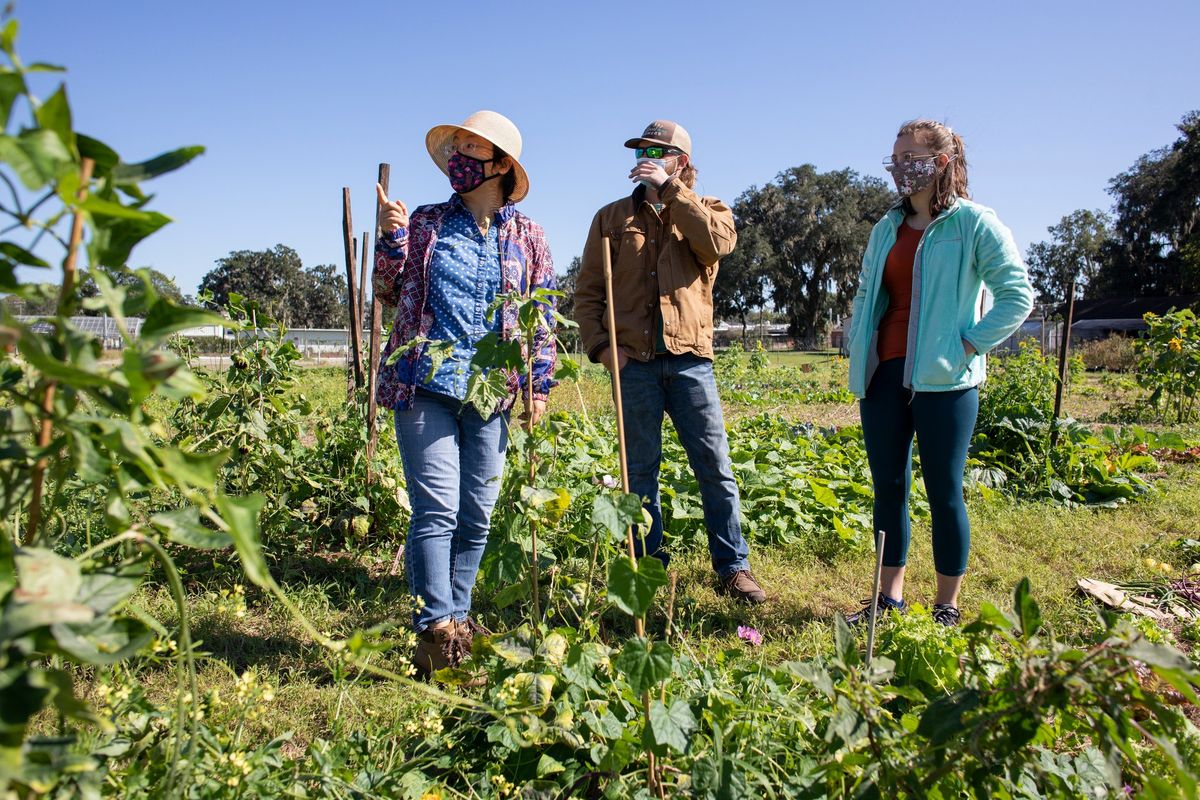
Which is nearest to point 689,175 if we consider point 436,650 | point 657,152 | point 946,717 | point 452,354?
point 657,152

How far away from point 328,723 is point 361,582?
48.7 inches

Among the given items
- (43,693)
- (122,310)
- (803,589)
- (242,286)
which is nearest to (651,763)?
(43,693)

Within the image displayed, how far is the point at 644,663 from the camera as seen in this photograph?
1.33 m

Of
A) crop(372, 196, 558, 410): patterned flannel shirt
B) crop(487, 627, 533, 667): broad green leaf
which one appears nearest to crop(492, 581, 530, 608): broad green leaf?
crop(487, 627, 533, 667): broad green leaf

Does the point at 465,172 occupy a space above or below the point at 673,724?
above

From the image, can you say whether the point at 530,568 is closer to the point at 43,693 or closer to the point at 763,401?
the point at 43,693

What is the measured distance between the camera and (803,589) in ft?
10.8

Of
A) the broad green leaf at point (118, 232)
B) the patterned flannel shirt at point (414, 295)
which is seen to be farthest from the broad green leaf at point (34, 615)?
the patterned flannel shirt at point (414, 295)

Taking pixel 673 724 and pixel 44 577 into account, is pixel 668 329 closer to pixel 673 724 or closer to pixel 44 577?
pixel 673 724

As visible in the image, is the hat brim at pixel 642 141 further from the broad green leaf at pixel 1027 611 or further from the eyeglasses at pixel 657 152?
the broad green leaf at pixel 1027 611

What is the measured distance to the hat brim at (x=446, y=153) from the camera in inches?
101

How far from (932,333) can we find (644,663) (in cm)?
179

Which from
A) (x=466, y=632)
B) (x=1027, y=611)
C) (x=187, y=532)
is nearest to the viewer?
(x=187, y=532)

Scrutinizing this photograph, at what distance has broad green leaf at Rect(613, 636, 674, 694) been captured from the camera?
4.32ft
